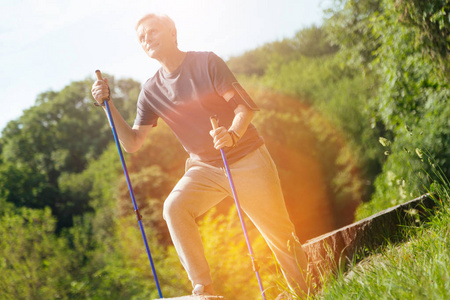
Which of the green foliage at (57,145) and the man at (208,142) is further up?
the green foliage at (57,145)

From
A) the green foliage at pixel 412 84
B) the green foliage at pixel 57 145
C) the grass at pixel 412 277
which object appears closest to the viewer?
the grass at pixel 412 277

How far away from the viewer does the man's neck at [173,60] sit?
10.2 feet

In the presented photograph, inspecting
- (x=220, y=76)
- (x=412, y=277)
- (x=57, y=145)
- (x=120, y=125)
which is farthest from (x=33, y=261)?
(x=57, y=145)

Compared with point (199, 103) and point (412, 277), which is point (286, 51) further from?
point (412, 277)

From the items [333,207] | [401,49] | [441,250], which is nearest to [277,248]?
[441,250]

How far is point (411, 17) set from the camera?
5.80 meters

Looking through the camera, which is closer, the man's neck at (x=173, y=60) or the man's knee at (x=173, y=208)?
the man's knee at (x=173, y=208)

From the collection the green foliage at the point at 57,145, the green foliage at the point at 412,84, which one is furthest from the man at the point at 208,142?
the green foliage at the point at 57,145

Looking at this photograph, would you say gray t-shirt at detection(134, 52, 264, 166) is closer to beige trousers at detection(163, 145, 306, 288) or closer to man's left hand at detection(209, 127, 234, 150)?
beige trousers at detection(163, 145, 306, 288)

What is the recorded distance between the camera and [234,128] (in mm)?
2861

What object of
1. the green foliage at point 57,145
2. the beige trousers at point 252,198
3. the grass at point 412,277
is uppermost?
the green foliage at point 57,145

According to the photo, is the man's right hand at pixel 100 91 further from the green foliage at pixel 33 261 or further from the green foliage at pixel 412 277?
the green foliage at pixel 33 261

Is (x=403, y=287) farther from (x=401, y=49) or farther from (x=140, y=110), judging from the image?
(x=401, y=49)

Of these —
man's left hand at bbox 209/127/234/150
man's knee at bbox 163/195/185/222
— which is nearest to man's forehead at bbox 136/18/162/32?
man's left hand at bbox 209/127/234/150
